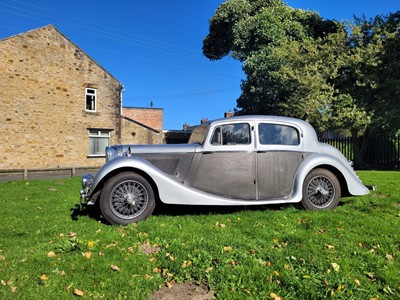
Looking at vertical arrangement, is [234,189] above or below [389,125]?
below

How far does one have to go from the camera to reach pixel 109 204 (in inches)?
193

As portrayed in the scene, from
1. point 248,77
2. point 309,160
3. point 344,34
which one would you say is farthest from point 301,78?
point 309,160

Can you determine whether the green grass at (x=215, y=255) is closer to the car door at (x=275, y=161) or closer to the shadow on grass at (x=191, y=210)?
the shadow on grass at (x=191, y=210)

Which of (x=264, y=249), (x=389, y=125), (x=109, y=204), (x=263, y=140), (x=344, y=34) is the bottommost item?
(x=264, y=249)

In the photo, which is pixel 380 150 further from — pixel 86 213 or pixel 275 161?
pixel 86 213

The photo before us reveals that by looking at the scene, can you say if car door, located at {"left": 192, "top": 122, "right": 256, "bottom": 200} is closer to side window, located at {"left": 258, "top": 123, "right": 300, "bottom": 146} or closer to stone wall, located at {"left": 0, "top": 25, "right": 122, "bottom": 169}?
side window, located at {"left": 258, "top": 123, "right": 300, "bottom": 146}

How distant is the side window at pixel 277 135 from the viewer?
217 inches

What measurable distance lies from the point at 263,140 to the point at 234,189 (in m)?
1.04

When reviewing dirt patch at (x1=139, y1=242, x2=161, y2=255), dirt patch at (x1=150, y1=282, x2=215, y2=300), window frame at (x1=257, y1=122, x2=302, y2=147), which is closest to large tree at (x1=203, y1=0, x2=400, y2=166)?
window frame at (x1=257, y1=122, x2=302, y2=147)

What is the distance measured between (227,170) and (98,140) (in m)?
18.8

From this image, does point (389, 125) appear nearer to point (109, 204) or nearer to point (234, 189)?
point (234, 189)

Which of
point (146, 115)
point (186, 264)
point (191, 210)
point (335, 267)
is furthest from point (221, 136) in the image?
point (146, 115)

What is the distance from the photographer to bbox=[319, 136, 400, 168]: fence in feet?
59.5

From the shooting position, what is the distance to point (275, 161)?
5.45 m
